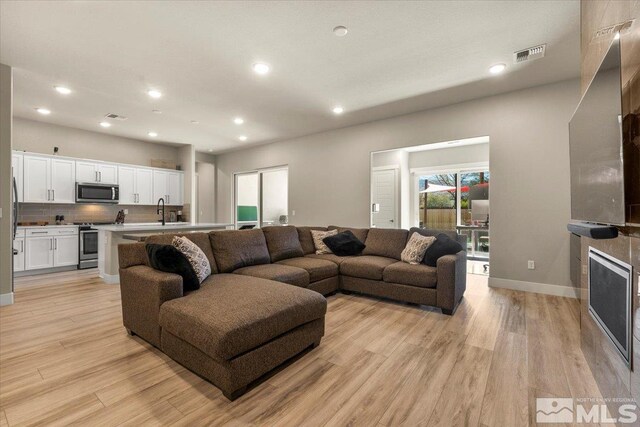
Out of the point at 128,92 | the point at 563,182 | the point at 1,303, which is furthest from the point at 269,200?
the point at 563,182

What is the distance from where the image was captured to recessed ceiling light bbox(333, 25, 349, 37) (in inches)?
104

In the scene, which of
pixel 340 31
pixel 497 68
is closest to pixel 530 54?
pixel 497 68

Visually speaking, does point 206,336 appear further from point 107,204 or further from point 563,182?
point 107,204

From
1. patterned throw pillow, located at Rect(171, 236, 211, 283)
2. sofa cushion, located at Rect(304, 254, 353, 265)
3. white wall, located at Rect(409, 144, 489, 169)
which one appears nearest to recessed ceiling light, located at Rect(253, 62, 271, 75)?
patterned throw pillow, located at Rect(171, 236, 211, 283)

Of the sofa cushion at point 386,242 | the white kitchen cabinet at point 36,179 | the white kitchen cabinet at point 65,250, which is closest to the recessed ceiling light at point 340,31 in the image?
the sofa cushion at point 386,242

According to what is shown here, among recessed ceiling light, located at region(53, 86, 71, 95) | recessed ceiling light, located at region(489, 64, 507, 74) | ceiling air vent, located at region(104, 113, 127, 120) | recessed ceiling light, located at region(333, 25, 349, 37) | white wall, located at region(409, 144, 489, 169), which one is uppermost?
ceiling air vent, located at region(104, 113, 127, 120)

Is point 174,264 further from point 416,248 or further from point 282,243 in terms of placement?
point 416,248

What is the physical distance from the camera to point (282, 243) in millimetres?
4000

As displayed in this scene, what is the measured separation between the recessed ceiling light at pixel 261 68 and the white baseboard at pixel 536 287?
4.27 m

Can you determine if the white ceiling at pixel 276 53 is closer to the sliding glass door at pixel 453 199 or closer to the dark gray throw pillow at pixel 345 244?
the dark gray throw pillow at pixel 345 244

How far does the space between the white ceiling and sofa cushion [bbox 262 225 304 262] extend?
2013mm

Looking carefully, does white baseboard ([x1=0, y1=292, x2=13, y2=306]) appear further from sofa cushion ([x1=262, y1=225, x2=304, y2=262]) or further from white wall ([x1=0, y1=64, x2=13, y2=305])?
sofa cushion ([x1=262, y1=225, x2=304, y2=262])

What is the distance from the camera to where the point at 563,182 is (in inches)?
147

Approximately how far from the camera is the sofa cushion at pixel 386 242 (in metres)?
4.05
